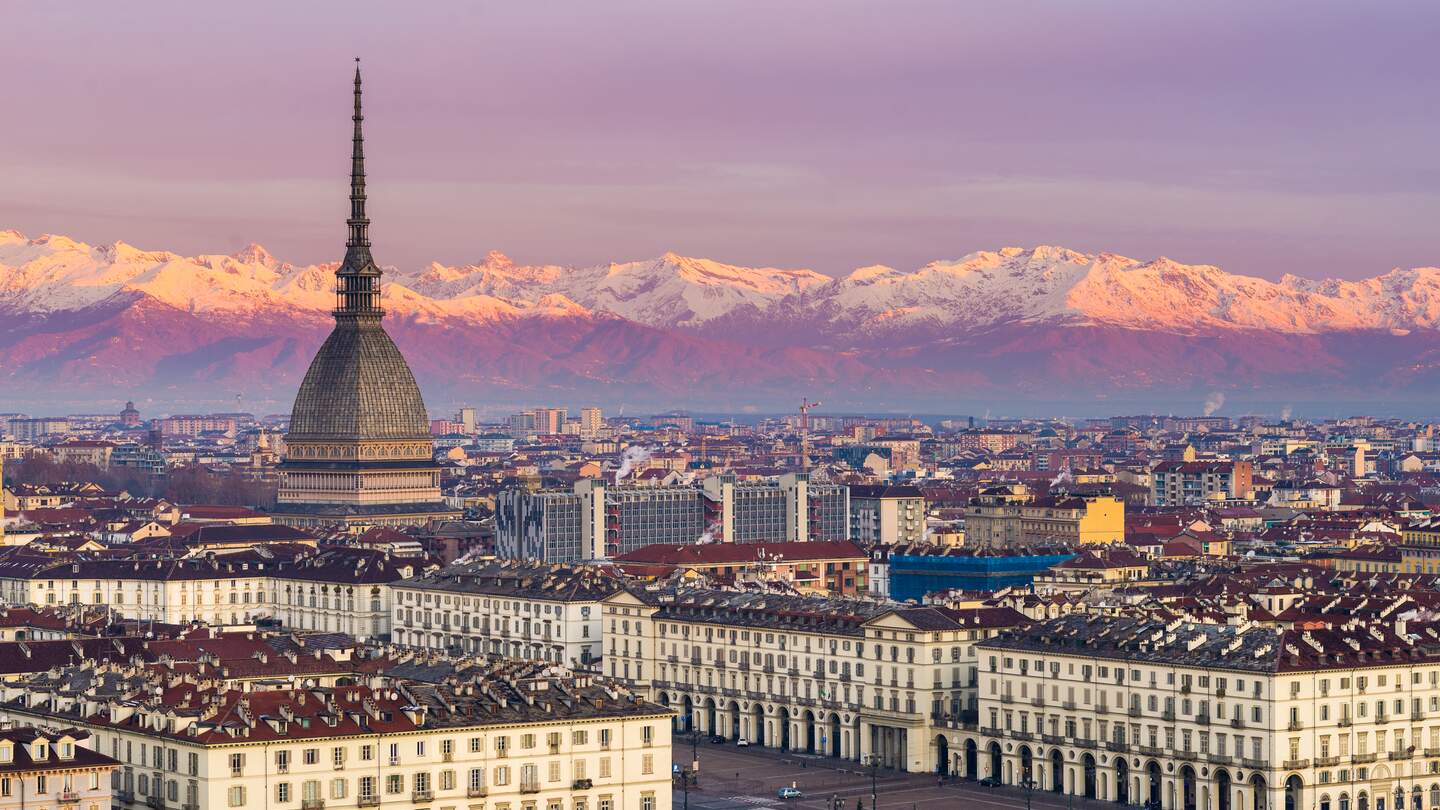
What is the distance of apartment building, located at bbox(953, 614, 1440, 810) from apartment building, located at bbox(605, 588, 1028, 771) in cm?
479

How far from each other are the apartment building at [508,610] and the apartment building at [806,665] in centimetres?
246

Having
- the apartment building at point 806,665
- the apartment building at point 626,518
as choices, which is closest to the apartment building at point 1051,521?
the apartment building at point 626,518

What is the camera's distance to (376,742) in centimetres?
8106

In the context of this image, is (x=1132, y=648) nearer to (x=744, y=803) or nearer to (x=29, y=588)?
(x=744, y=803)

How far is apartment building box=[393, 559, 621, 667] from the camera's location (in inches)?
4921

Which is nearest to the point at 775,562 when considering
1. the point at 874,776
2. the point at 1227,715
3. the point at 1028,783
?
the point at 874,776

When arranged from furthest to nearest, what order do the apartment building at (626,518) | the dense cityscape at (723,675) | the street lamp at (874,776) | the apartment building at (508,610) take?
1. the apartment building at (626,518)
2. the apartment building at (508,610)
3. the street lamp at (874,776)
4. the dense cityscape at (723,675)

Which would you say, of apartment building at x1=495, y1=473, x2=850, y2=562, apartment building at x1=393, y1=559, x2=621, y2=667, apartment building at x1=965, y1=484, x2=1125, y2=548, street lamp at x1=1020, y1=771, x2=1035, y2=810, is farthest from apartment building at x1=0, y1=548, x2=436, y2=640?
street lamp at x1=1020, y1=771, x2=1035, y2=810

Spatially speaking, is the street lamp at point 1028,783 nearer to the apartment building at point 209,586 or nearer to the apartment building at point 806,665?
the apartment building at point 806,665

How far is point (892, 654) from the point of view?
10731cm

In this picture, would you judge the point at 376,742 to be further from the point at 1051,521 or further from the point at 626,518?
the point at 1051,521

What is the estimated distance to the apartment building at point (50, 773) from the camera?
243ft

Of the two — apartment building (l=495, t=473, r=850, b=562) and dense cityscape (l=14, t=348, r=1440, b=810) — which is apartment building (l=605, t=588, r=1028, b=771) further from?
apartment building (l=495, t=473, r=850, b=562)

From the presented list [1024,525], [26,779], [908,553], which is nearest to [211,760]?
[26,779]
